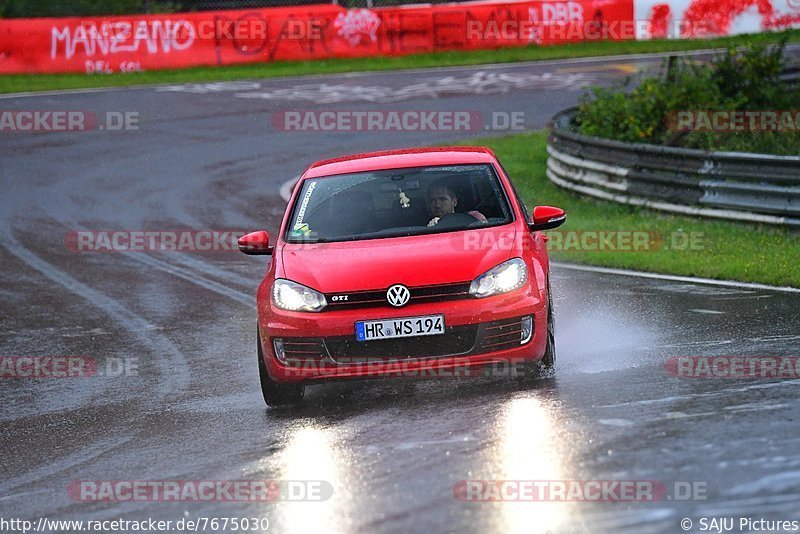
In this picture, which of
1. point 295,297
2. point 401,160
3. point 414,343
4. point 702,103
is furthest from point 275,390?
point 702,103

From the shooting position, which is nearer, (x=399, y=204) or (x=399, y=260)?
(x=399, y=260)

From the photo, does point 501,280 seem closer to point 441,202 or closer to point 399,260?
point 399,260

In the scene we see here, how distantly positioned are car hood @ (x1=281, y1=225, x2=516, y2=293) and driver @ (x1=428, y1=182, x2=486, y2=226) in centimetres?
36

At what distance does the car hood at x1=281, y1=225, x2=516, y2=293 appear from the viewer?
26.7ft

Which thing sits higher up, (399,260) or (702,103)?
(399,260)

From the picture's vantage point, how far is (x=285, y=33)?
33.6m

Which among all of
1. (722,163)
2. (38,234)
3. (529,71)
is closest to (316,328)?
(722,163)

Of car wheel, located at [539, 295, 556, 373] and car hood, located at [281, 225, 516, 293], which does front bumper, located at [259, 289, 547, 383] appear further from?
car wheel, located at [539, 295, 556, 373]

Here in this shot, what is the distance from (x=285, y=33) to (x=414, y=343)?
2644cm

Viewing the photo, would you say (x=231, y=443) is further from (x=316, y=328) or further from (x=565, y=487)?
(x=565, y=487)

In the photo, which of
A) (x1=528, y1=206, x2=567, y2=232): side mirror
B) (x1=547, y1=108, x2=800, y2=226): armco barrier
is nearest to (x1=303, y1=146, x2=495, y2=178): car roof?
(x1=528, y1=206, x2=567, y2=232): side mirror

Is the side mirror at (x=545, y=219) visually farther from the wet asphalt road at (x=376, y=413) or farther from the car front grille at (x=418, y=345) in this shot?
the car front grille at (x=418, y=345)

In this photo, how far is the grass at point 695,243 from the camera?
43.1 ft

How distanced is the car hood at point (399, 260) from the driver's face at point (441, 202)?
1.38 ft
